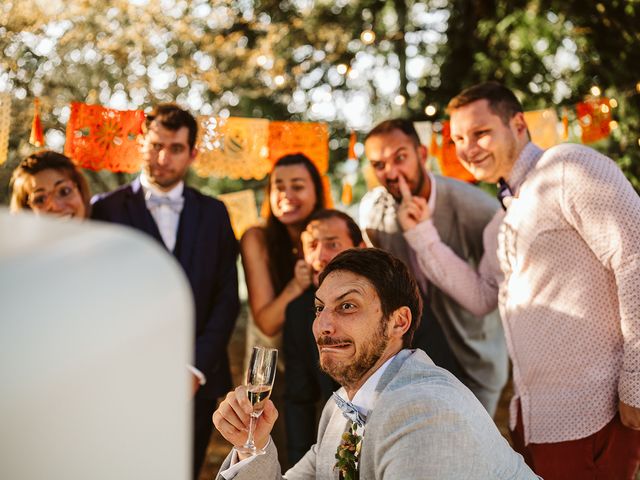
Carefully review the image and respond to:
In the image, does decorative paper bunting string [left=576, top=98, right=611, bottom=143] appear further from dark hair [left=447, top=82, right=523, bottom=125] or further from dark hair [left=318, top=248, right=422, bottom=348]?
dark hair [left=318, top=248, right=422, bottom=348]

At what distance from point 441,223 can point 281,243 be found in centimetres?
75

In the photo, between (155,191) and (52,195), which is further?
(155,191)

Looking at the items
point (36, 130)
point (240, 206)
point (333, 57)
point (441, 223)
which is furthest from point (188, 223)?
point (333, 57)

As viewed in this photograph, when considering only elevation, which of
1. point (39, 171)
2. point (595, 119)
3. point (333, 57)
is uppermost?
point (333, 57)

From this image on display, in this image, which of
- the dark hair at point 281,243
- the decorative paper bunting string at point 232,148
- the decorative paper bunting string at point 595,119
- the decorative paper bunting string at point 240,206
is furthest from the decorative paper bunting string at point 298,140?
the decorative paper bunting string at point 595,119

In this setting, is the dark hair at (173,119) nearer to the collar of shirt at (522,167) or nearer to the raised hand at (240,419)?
the collar of shirt at (522,167)

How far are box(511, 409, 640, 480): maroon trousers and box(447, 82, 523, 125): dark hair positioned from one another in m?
1.12

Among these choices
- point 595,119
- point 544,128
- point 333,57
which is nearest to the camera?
point 544,128

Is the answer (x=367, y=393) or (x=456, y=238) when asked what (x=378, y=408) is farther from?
(x=456, y=238)

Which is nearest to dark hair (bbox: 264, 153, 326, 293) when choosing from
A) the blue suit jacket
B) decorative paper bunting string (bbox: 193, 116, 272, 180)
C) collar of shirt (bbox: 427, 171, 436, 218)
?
the blue suit jacket

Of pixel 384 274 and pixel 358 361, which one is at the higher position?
pixel 384 274

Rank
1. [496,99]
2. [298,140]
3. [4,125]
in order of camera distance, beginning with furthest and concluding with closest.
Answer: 1. [298,140]
2. [4,125]
3. [496,99]

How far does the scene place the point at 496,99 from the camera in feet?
9.27

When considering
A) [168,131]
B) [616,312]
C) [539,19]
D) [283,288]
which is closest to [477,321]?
[283,288]
